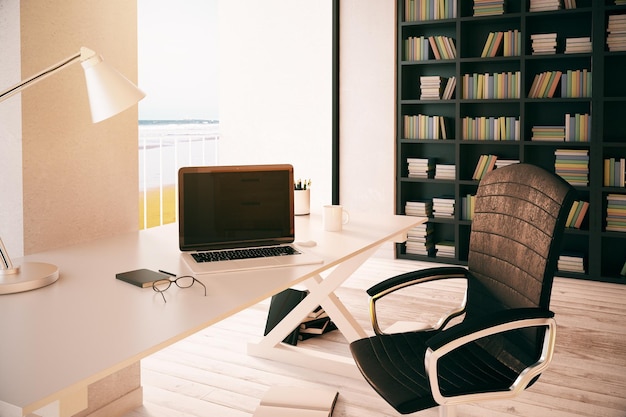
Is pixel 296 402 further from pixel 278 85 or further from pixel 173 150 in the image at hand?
pixel 278 85

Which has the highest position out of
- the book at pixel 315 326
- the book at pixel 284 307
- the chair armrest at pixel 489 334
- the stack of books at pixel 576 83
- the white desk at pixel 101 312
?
the stack of books at pixel 576 83

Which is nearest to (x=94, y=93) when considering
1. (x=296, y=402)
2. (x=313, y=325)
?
(x=296, y=402)

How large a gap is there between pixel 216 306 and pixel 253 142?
4643mm

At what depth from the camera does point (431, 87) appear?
5.16m

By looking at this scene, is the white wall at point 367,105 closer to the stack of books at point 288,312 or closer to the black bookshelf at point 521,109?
the black bookshelf at point 521,109

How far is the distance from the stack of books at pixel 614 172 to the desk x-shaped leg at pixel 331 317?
2624mm

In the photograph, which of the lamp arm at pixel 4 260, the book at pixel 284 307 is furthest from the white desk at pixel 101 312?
the book at pixel 284 307

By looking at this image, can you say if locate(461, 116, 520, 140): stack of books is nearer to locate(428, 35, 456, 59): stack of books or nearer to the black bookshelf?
the black bookshelf

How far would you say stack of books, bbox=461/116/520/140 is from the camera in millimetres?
4914

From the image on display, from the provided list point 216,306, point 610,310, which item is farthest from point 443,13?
point 216,306

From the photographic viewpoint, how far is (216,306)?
4.97 feet

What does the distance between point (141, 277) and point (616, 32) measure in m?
4.09

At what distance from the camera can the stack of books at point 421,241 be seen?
5234 millimetres

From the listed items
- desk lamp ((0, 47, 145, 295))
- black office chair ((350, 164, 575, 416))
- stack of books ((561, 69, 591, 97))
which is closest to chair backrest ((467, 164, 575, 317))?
black office chair ((350, 164, 575, 416))
